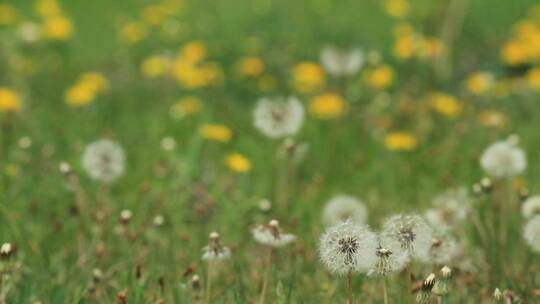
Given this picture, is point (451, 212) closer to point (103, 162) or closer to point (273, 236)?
point (273, 236)

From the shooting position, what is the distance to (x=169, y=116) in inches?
156

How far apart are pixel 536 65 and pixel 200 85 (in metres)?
1.87

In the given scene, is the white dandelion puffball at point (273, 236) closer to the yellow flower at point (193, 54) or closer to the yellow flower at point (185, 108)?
the yellow flower at point (185, 108)

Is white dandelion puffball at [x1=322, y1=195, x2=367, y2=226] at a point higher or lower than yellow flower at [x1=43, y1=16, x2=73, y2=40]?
lower

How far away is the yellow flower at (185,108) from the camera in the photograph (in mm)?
3883

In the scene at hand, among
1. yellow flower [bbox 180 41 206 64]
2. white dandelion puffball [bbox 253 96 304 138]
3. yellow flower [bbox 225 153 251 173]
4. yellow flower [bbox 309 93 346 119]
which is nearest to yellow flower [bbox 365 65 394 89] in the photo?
yellow flower [bbox 309 93 346 119]

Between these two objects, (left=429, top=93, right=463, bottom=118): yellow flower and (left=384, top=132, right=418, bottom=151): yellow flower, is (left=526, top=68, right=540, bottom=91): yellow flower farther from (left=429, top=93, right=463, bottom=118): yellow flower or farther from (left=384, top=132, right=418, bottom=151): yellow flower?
(left=384, top=132, right=418, bottom=151): yellow flower

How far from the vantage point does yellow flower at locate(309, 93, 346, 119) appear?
3.89 metres

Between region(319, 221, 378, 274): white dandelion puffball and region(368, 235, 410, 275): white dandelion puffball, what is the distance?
0.5 inches

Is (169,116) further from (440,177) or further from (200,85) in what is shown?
(440,177)

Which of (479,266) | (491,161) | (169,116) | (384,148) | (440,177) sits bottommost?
(479,266)

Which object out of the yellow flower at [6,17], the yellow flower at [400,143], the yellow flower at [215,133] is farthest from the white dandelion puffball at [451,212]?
the yellow flower at [6,17]

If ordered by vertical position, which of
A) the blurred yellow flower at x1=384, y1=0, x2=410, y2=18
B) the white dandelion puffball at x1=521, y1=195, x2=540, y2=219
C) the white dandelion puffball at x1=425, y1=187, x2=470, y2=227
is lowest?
the white dandelion puffball at x1=521, y1=195, x2=540, y2=219

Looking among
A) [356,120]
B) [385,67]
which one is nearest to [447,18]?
[385,67]
